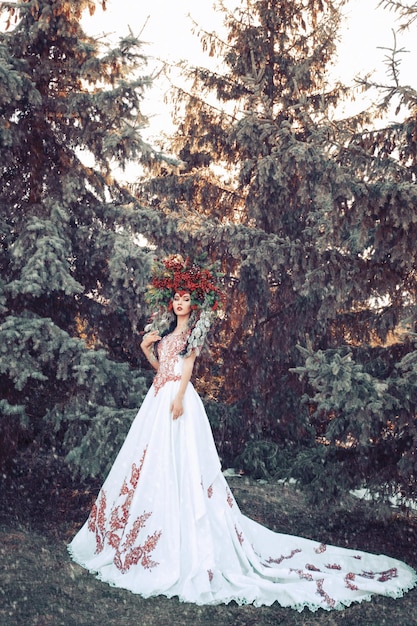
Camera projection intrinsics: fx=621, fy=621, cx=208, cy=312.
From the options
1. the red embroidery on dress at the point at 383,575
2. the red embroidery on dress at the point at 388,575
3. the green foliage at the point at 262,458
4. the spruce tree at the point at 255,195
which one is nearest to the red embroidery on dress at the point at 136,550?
the red embroidery on dress at the point at 383,575

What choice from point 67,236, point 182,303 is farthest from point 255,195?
point 182,303

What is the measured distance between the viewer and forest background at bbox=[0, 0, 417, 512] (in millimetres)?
5895

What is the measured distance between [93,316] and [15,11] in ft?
12.7

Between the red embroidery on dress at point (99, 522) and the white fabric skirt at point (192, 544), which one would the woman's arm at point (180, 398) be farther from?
the red embroidery on dress at point (99, 522)

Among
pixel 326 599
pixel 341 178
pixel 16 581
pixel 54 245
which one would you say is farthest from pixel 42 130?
pixel 326 599

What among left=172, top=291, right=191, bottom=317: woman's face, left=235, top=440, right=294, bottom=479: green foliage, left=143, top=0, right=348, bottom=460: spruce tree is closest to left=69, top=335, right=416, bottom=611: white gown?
left=172, top=291, right=191, bottom=317: woman's face

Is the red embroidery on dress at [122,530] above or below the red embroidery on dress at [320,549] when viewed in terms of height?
below

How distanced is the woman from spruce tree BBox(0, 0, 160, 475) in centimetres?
125

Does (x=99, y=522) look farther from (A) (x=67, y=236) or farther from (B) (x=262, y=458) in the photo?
(B) (x=262, y=458)

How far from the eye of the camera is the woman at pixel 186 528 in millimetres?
4925

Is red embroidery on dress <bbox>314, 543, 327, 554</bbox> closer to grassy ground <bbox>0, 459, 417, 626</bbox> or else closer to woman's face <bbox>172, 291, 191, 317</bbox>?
grassy ground <bbox>0, 459, 417, 626</bbox>

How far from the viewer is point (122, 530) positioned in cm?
543

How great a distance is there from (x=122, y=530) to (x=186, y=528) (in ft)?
2.02

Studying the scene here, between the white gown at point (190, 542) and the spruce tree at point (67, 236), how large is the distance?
129 centimetres
